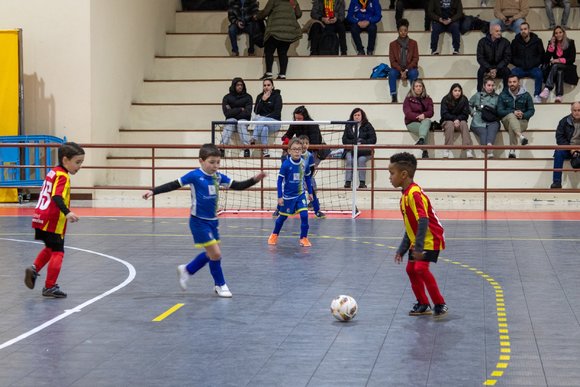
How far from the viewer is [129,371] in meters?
8.82

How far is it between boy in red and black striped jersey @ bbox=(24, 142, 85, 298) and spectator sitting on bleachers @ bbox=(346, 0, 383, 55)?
55.4ft

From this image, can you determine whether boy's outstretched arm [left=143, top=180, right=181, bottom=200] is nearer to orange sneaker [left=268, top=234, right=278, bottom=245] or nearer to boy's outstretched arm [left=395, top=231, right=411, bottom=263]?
boy's outstretched arm [left=395, top=231, right=411, bottom=263]

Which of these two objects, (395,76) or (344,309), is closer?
(344,309)

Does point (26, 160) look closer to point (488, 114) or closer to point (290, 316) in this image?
point (488, 114)

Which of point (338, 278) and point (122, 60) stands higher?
point (122, 60)

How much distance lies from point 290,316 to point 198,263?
5.74ft

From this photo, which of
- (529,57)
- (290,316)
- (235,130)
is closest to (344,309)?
(290,316)

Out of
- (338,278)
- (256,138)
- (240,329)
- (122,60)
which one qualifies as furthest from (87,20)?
(240,329)

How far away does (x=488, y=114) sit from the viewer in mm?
24906

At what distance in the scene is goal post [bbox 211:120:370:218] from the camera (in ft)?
76.8

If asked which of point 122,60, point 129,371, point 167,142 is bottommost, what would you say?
point 129,371

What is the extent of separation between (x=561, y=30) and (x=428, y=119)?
4030mm

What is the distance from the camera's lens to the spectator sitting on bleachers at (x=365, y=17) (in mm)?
28125

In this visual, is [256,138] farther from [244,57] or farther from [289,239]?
[289,239]
